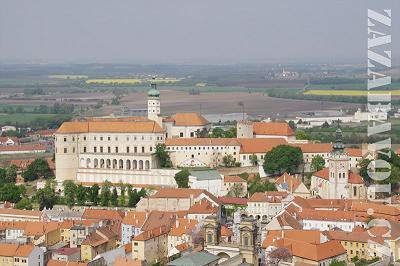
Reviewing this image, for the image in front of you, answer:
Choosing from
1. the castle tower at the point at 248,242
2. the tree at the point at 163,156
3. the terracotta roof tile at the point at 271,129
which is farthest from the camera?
the terracotta roof tile at the point at 271,129

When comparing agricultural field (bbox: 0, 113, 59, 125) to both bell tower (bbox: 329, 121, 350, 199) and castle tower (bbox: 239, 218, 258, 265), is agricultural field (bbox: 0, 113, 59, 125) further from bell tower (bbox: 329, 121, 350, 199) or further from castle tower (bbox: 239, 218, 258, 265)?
castle tower (bbox: 239, 218, 258, 265)

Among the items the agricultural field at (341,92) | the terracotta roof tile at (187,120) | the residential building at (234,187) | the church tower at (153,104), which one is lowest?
the residential building at (234,187)

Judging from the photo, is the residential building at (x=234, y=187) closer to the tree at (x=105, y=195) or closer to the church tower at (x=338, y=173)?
the church tower at (x=338, y=173)

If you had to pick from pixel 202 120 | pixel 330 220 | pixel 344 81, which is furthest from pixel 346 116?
pixel 344 81

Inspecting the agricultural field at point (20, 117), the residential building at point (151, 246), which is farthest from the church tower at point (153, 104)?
the agricultural field at point (20, 117)

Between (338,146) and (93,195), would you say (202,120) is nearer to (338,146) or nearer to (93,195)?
(93,195)

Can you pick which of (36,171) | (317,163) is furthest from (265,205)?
(36,171)

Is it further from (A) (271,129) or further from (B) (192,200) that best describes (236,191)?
(A) (271,129)
